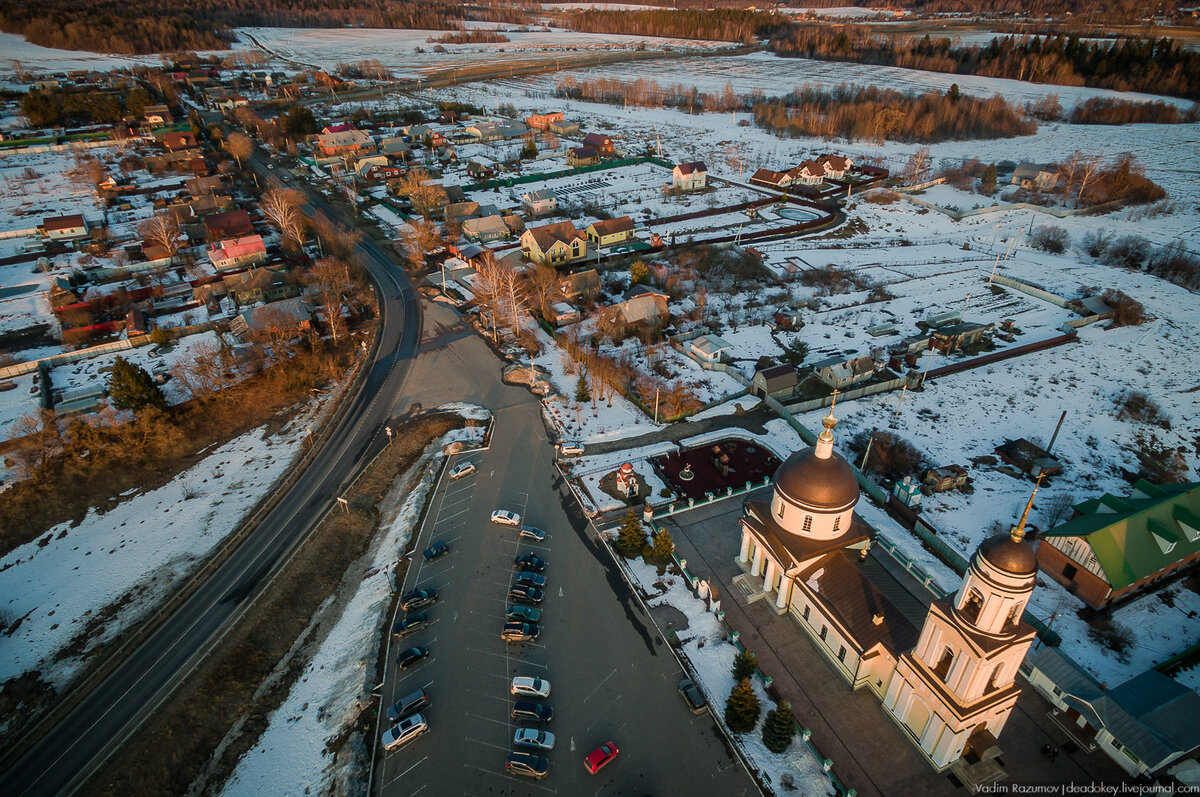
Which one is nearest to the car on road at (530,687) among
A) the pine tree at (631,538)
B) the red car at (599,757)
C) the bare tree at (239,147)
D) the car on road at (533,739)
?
the car on road at (533,739)

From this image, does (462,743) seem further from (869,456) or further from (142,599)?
(869,456)

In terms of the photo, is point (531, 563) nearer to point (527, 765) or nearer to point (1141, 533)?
point (527, 765)

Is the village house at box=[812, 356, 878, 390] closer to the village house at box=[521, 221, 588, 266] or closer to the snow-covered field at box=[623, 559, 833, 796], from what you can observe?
the snow-covered field at box=[623, 559, 833, 796]

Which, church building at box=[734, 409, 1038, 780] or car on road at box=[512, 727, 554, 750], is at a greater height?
church building at box=[734, 409, 1038, 780]

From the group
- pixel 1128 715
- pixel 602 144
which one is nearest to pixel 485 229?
pixel 602 144

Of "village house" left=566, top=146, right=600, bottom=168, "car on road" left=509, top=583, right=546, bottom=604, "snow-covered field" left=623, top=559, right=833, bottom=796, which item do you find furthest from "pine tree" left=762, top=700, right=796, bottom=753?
"village house" left=566, top=146, right=600, bottom=168

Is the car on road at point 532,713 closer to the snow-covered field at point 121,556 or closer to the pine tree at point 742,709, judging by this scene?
the pine tree at point 742,709

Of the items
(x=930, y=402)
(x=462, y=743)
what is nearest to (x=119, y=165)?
(x=462, y=743)

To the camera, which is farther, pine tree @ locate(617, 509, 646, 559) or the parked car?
pine tree @ locate(617, 509, 646, 559)
